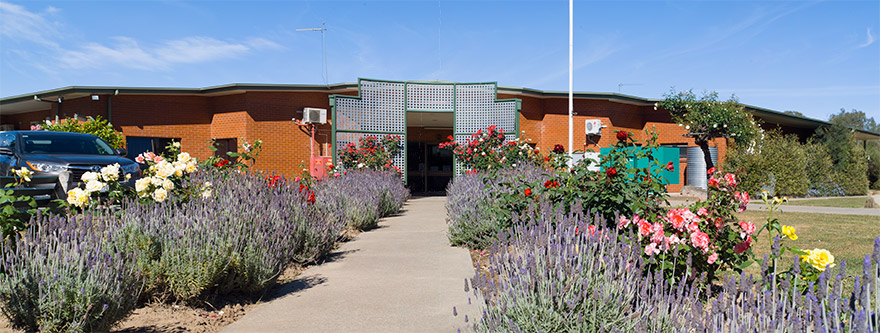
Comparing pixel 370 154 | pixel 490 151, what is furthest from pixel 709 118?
pixel 370 154

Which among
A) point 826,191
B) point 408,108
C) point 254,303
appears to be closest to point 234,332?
point 254,303

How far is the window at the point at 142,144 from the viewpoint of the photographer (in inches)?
715

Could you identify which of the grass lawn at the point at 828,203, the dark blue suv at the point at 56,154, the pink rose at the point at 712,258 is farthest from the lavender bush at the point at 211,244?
the grass lawn at the point at 828,203

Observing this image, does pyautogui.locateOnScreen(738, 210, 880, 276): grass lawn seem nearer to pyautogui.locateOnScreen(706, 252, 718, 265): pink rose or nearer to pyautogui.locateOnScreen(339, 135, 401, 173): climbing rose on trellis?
pyautogui.locateOnScreen(706, 252, 718, 265): pink rose

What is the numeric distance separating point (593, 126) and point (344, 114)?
985 centimetres

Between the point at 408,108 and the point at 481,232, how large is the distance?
10331 mm

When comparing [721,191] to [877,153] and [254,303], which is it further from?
[877,153]

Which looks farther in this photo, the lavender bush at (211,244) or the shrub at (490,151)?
the shrub at (490,151)

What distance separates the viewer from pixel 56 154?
10148mm

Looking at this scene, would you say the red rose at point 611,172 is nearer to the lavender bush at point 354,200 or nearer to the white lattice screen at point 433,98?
the lavender bush at point 354,200

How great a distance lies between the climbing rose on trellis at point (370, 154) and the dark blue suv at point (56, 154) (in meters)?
6.08

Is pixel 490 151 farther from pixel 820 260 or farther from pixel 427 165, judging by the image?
pixel 820 260

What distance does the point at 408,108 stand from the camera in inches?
654

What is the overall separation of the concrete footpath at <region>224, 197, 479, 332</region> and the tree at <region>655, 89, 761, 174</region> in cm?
1654
